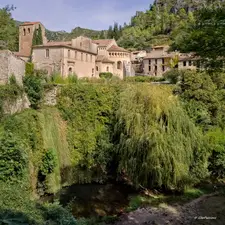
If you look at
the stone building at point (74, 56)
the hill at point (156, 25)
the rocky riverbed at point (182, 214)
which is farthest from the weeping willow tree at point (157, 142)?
the hill at point (156, 25)

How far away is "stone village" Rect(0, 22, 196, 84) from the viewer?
1904 cm

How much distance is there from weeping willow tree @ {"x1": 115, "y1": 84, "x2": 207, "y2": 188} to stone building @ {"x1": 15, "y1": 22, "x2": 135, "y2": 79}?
16.6 meters

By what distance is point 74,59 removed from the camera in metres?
32.1

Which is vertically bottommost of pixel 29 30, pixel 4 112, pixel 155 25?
pixel 4 112

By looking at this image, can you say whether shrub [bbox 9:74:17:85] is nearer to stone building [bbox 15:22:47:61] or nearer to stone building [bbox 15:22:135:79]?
stone building [bbox 15:22:135:79]

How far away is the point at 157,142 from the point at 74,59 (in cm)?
2094

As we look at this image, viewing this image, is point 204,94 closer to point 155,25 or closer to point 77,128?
point 77,128

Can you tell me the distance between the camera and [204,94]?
19875 mm

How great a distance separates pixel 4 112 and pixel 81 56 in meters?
20.3

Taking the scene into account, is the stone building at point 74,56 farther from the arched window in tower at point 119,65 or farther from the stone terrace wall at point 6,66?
the stone terrace wall at point 6,66

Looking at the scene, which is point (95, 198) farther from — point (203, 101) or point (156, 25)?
point (156, 25)

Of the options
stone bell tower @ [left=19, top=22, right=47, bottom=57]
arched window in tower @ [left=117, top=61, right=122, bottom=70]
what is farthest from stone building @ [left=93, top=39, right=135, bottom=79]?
stone bell tower @ [left=19, top=22, right=47, bottom=57]

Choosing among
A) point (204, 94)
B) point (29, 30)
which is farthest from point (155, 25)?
point (204, 94)

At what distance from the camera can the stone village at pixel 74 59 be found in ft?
62.5
